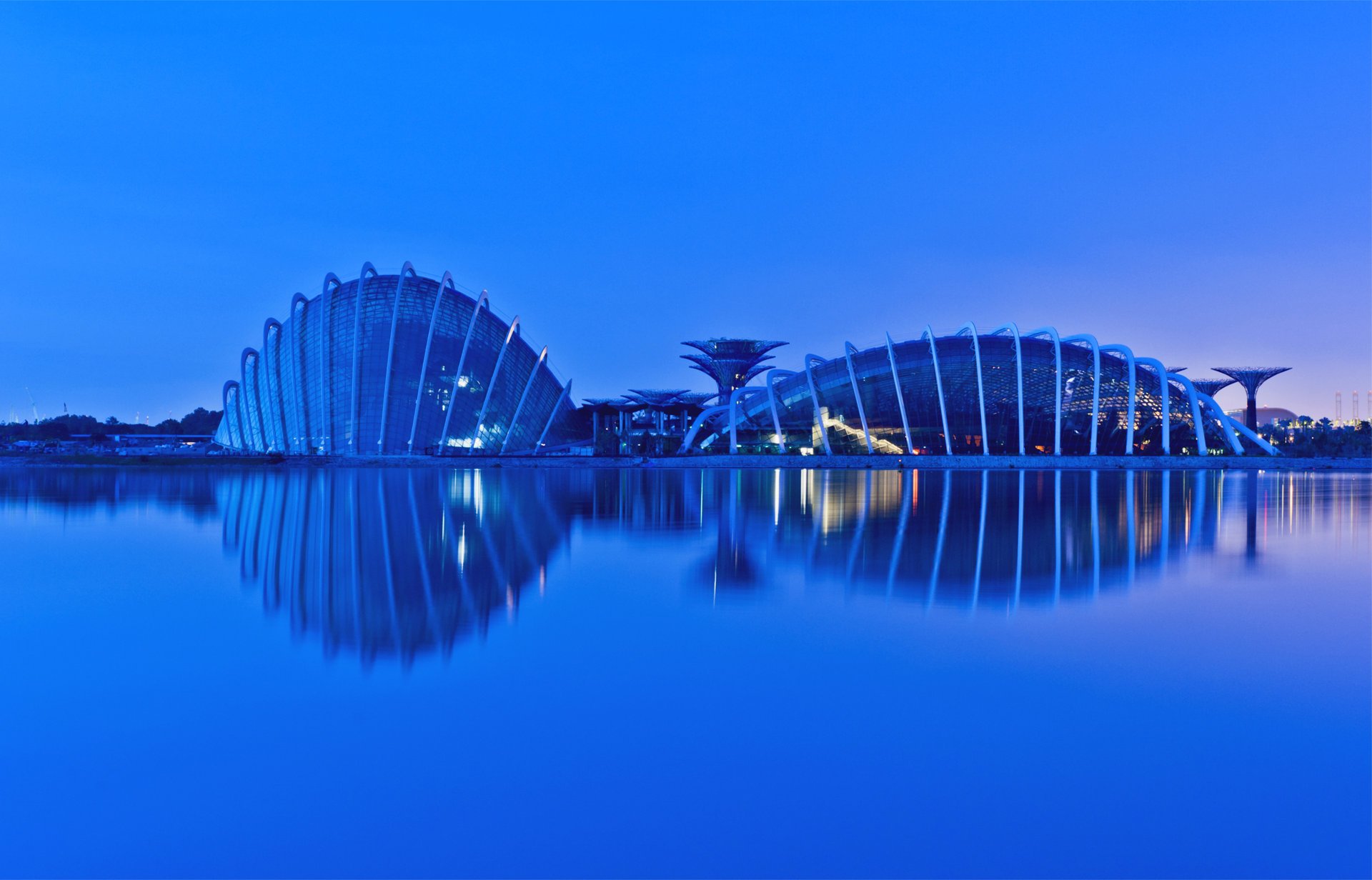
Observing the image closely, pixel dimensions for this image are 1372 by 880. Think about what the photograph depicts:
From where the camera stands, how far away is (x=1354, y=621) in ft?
35.6

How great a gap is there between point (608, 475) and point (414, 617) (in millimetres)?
42495

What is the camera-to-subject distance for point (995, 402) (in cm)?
8075

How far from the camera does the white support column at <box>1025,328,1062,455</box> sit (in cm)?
7619

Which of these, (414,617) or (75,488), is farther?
(75,488)

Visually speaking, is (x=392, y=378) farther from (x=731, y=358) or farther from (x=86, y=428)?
(x=86, y=428)

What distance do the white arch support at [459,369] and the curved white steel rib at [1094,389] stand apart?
51.2m

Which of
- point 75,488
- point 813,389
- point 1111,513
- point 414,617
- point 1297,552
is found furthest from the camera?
point 813,389

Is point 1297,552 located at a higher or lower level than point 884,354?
lower

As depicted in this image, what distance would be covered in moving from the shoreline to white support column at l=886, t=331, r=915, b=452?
19.1ft

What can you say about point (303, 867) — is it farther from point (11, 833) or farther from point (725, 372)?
point (725, 372)

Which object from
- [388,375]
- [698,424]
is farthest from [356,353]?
[698,424]

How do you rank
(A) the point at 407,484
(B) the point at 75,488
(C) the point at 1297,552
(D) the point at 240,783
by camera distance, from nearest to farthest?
(D) the point at 240,783 < (C) the point at 1297,552 < (B) the point at 75,488 < (A) the point at 407,484

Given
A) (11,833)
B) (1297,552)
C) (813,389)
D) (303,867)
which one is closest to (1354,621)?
(1297,552)

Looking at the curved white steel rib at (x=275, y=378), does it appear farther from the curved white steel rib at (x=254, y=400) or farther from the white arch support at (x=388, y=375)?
the white arch support at (x=388, y=375)
